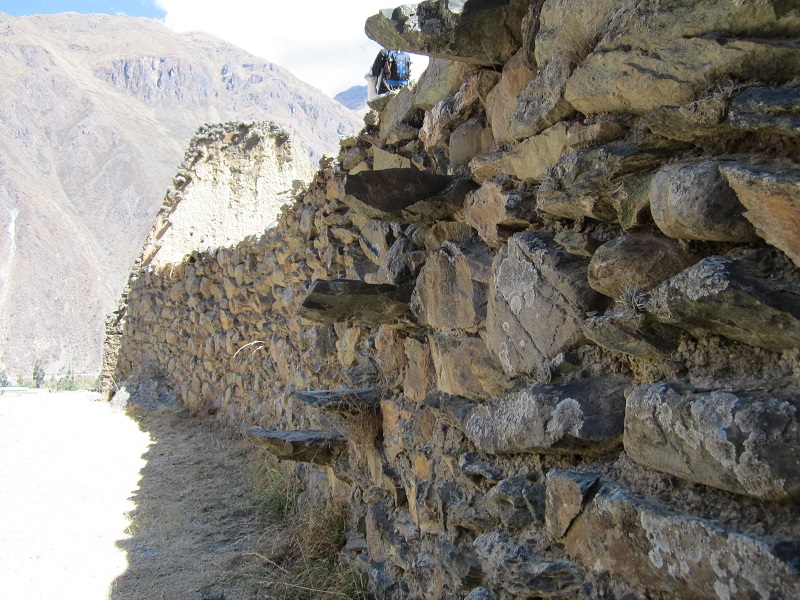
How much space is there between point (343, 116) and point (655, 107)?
223 feet

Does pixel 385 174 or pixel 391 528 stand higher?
pixel 385 174

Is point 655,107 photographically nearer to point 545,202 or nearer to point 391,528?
point 545,202

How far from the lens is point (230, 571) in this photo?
294 cm

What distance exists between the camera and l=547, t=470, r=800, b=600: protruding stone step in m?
0.94

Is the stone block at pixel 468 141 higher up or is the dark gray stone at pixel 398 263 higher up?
the stone block at pixel 468 141

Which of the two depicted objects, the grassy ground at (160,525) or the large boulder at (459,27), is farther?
the grassy ground at (160,525)

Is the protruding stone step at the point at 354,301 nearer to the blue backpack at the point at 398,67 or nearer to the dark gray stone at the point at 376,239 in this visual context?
the dark gray stone at the point at 376,239

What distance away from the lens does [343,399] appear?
278 centimetres

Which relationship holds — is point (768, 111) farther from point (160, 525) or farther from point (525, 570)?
point (160, 525)

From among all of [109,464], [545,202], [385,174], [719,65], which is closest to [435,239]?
[385,174]

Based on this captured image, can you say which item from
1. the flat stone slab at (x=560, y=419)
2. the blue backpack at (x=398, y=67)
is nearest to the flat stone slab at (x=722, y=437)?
the flat stone slab at (x=560, y=419)

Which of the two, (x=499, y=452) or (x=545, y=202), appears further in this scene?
(x=499, y=452)

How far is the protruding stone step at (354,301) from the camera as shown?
94.4 inches

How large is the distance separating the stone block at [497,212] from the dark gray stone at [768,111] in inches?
26.9
